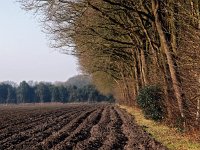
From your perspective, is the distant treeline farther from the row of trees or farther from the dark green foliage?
the dark green foliage

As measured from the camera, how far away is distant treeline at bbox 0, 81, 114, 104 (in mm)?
163750

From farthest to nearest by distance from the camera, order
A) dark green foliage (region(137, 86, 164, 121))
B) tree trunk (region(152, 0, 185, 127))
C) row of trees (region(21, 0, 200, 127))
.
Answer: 1. dark green foliage (region(137, 86, 164, 121))
2. tree trunk (region(152, 0, 185, 127))
3. row of trees (region(21, 0, 200, 127))

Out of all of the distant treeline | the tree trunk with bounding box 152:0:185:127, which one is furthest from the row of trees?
the distant treeline

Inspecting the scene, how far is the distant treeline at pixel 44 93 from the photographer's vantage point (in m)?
164

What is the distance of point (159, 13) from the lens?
21.8 meters

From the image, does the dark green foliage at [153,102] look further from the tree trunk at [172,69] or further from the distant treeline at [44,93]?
the distant treeline at [44,93]

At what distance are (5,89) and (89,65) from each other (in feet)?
430

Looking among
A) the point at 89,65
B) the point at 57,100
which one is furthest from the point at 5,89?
the point at 89,65

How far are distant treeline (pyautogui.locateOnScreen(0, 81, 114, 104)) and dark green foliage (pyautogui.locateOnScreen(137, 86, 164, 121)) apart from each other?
424ft

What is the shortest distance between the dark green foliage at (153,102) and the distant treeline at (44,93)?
424 ft

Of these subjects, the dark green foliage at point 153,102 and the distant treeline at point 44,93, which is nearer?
the dark green foliage at point 153,102

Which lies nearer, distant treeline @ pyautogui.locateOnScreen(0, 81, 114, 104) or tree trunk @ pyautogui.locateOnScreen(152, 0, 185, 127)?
tree trunk @ pyautogui.locateOnScreen(152, 0, 185, 127)

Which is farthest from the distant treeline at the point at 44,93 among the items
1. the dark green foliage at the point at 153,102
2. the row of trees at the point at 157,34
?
the dark green foliage at the point at 153,102

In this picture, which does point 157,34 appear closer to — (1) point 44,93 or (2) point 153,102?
(2) point 153,102
